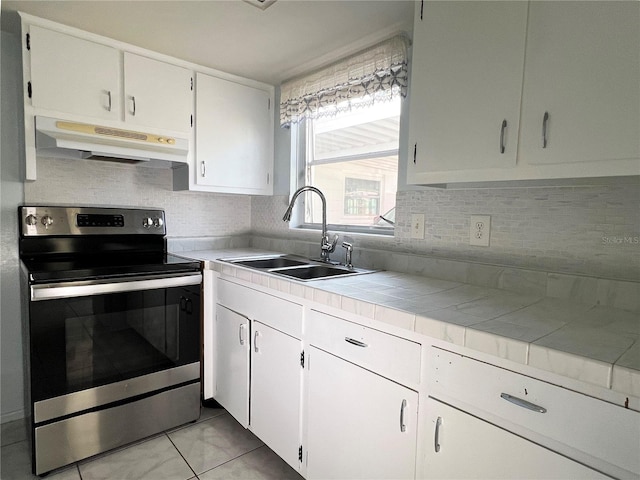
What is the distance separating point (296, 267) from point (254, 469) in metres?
0.97

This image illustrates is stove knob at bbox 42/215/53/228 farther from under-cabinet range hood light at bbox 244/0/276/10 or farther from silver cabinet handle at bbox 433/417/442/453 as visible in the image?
silver cabinet handle at bbox 433/417/442/453

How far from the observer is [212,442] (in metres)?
1.91

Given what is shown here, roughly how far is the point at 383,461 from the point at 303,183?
1.82 m

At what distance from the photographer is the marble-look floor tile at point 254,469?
5.48ft

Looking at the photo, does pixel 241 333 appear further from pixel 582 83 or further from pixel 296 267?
pixel 582 83

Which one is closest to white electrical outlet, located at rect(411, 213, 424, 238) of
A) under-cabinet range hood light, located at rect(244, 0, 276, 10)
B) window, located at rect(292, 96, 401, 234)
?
window, located at rect(292, 96, 401, 234)

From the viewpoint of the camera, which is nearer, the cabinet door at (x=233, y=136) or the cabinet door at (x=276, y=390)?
the cabinet door at (x=276, y=390)

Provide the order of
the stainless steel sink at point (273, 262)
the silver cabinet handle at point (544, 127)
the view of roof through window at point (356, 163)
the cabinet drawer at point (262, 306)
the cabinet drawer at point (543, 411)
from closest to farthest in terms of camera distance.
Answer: the cabinet drawer at point (543, 411), the silver cabinet handle at point (544, 127), the cabinet drawer at point (262, 306), the view of roof through window at point (356, 163), the stainless steel sink at point (273, 262)

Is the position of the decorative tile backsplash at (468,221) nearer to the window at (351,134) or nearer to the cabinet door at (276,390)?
the window at (351,134)

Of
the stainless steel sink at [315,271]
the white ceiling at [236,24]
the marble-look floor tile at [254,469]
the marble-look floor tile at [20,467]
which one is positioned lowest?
the marble-look floor tile at [20,467]

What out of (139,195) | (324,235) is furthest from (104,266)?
(324,235)

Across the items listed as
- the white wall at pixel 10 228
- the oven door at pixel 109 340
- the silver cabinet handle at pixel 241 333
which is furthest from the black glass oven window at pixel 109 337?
the white wall at pixel 10 228

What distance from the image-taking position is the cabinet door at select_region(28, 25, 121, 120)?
171 centimetres

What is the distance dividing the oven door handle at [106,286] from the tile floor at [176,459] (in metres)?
0.80
